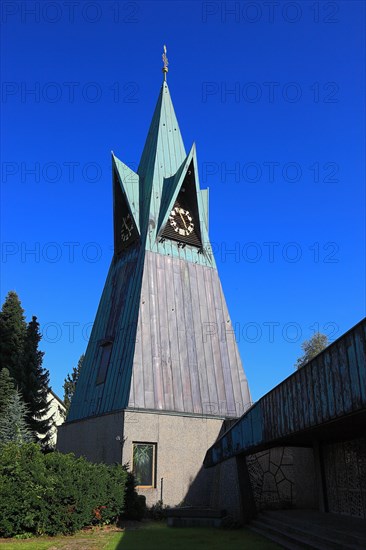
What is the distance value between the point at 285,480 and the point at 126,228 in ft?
44.4

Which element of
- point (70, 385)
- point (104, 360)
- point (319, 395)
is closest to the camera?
point (319, 395)

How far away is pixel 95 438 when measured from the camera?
18.3 meters

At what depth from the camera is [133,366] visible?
1773cm

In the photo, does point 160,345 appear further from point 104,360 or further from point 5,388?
point 5,388

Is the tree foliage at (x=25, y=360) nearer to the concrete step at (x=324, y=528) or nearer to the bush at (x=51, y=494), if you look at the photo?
the bush at (x=51, y=494)

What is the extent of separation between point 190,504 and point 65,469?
238 inches

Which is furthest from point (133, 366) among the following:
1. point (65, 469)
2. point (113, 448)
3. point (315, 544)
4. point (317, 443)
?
point (315, 544)

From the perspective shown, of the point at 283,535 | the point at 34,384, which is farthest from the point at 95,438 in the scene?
the point at 34,384

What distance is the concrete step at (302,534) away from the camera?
323 inches

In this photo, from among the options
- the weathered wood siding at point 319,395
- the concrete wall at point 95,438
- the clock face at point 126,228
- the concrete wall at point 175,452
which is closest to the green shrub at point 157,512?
the concrete wall at point 175,452

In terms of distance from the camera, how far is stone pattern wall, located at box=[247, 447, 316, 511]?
49.3 ft

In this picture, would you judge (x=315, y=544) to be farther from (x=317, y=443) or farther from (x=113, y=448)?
Result: (x=113, y=448)

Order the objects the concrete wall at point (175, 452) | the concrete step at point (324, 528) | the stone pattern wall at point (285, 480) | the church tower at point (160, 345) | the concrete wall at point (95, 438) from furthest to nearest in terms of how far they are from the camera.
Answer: the church tower at point (160, 345) → the concrete wall at point (95, 438) → the concrete wall at point (175, 452) → the stone pattern wall at point (285, 480) → the concrete step at point (324, 528)

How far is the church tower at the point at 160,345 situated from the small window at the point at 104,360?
5 cm
